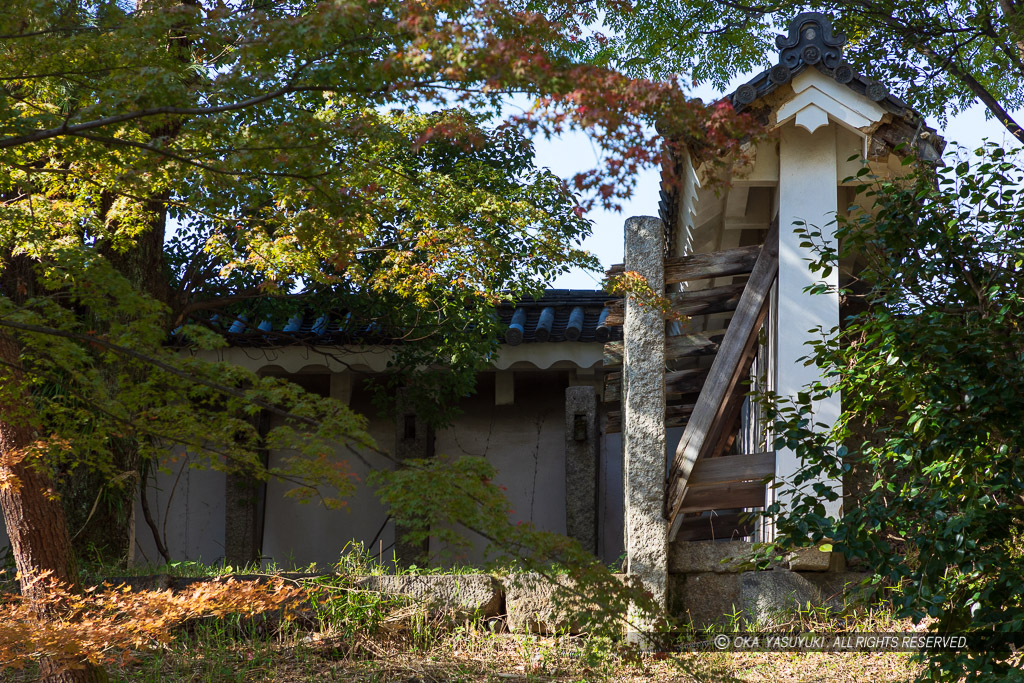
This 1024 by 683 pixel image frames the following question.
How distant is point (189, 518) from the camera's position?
28.1ft

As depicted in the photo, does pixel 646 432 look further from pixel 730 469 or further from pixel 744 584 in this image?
pixel 744 584

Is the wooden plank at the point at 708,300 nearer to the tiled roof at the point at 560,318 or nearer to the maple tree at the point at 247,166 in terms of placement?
the maple tree at the point at 247,166

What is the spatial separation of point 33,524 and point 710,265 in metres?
4.46

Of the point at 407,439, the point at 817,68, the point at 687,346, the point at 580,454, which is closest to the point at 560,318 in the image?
the point at 580,454

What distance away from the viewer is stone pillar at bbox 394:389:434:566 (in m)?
7.92

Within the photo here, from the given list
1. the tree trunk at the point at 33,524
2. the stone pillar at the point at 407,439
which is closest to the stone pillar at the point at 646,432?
the stone pillar at the point at 407,439

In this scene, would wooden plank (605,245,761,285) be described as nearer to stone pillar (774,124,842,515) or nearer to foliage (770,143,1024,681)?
stone pillar (774,124,842,515)

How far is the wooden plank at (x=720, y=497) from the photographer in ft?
17.0

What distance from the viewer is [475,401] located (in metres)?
8.73

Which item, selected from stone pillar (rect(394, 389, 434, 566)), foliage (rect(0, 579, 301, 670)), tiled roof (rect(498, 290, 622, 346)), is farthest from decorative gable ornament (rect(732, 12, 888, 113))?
stone pillar (rect(394, 389, 434, 566))

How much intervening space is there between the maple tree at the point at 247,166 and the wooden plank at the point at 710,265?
0.69 meters

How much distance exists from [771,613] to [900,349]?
7.21 feet

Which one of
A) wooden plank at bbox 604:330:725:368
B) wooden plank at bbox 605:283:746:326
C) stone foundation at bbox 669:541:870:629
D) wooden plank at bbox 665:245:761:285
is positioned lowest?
stone foundation at bbox 669:541:870:629

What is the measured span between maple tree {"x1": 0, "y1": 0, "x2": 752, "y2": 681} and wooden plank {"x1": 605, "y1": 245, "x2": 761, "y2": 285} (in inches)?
27.3
